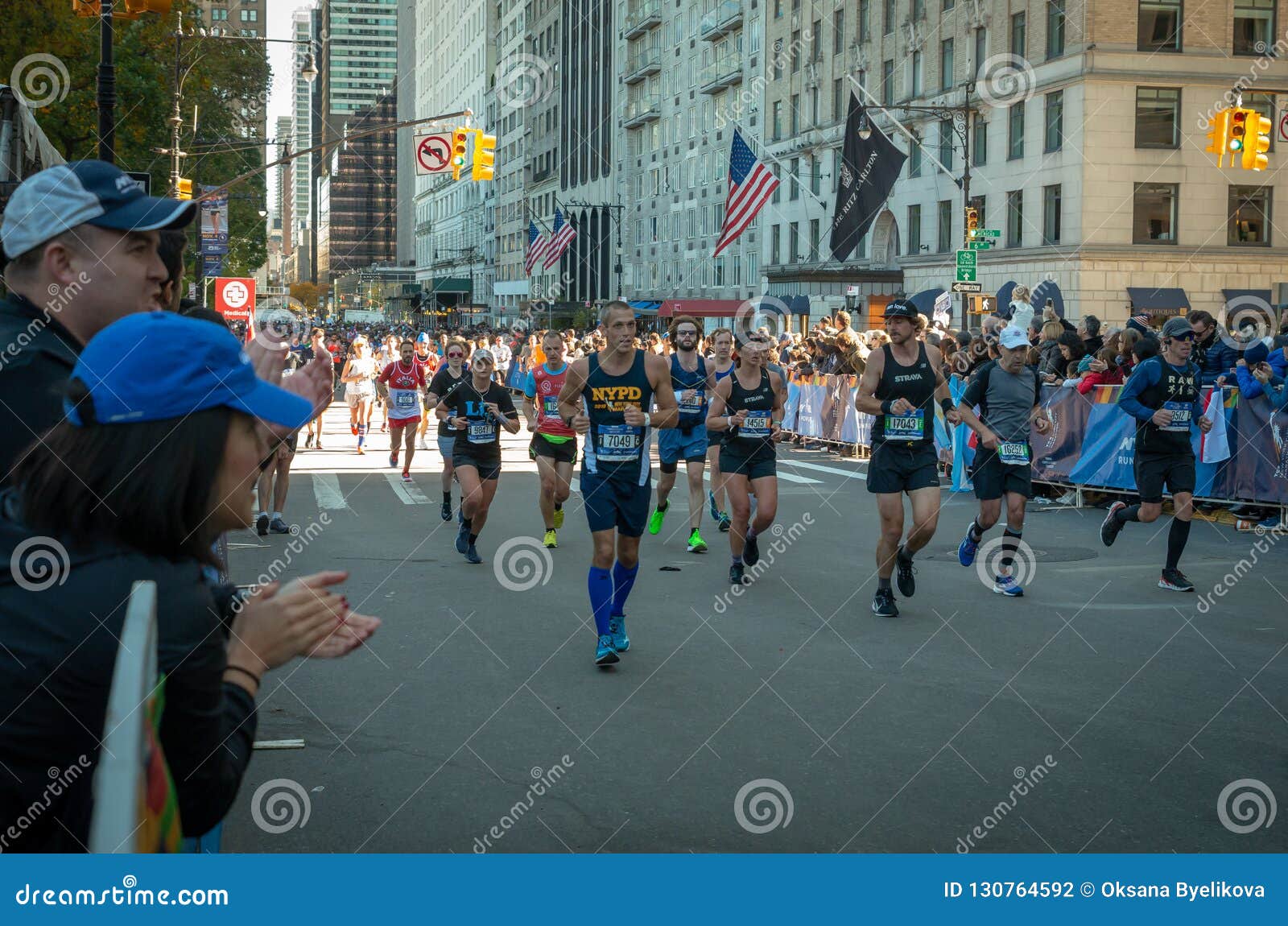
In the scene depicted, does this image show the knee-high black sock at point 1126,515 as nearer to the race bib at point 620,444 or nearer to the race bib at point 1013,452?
the race bib at point 1013,452

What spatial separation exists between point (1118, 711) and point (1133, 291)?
1551 inches

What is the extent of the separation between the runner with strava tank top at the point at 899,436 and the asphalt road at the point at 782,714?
0.58 meters

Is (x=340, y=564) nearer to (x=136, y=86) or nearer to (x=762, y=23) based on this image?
(x=136, y=86)

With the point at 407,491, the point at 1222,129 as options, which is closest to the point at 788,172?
the point at 1222,129

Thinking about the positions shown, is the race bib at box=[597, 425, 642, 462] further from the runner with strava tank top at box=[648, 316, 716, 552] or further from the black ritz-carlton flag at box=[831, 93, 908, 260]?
the black ritz-carlton flag at box=[831, 93, 908, 260]

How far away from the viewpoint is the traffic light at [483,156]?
28.7 metres

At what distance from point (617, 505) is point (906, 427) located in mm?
2478

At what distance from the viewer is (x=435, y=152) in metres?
34.0

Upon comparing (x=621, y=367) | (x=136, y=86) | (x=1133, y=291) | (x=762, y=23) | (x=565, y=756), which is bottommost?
(x=565, y=756)

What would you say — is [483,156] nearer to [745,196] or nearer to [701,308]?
[745,196]

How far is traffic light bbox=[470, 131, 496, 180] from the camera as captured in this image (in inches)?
1130

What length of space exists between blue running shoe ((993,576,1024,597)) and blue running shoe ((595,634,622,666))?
3835mm

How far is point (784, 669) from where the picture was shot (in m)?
8.13

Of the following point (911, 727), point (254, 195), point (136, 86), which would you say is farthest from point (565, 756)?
point (254, 195)
